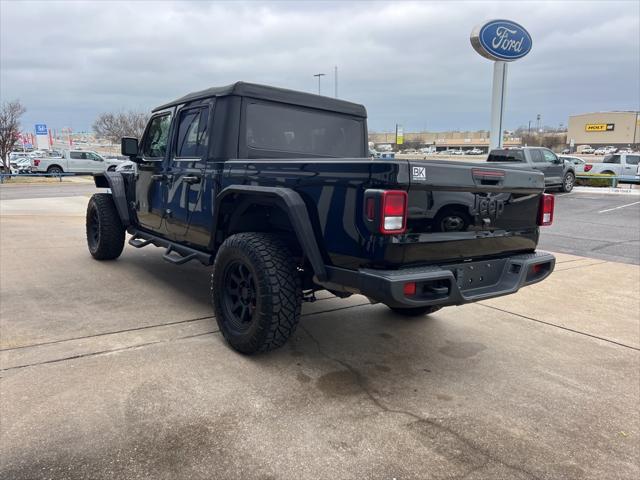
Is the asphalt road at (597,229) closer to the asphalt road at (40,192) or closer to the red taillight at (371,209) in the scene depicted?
the red taillight at (371,209)

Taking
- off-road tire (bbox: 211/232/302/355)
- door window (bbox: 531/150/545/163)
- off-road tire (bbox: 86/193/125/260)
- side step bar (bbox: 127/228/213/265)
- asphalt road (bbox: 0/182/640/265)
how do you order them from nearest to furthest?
off-road tire (bbox: 211/232/302/355) < side step bar (bbox: 127/228/213/265) < off-road tire (bbox: 86/193/125/260) < asphalt road (bbox: 0/182/640/265) < door window (bbox: 531/150/545/163)

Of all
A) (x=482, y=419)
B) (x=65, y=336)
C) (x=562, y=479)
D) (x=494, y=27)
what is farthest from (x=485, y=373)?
(x=494, y=27)

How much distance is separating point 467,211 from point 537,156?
52.9 ft

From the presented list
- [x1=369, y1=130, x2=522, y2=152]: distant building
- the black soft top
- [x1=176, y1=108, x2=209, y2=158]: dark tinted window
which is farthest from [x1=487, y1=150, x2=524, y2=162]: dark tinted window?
[x1=369, y1=130, x2=522, y2=152]: distant building

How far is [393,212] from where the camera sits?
8.93 feet

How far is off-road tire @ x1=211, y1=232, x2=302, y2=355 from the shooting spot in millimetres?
3311

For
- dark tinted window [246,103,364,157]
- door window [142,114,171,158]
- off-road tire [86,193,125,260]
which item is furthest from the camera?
off-road tire [86,193,125,260]

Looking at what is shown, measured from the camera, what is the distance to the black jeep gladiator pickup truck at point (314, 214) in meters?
2.85

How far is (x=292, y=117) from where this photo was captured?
4520 millimetres

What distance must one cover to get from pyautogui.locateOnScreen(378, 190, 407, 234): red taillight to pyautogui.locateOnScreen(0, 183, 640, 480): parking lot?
1.10m

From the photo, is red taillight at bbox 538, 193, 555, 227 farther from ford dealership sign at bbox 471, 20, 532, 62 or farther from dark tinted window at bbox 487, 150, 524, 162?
ford dealership sign at bbox 471, 20, 532, 62

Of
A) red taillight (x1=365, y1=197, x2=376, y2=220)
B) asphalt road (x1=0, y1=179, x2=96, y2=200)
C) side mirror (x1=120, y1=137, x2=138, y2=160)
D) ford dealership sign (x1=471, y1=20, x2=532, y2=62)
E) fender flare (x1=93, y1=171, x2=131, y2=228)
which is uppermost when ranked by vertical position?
ford dealership sign (x1=471, y1=20, x2=532, y2=62)

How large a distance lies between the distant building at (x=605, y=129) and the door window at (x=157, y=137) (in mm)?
103854

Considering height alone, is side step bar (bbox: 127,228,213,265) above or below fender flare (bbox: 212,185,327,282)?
below
